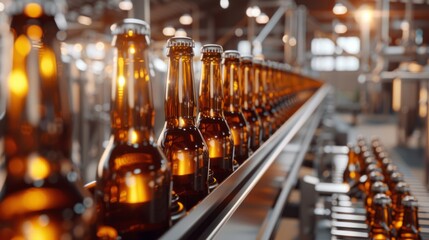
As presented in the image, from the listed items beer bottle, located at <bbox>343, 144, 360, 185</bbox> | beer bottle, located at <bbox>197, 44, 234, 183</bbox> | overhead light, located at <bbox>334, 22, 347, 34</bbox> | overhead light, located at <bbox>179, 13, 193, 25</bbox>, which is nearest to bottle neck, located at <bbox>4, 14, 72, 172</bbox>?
beer bottle, located at <bbox>197, 44, 234, 183</bbox>

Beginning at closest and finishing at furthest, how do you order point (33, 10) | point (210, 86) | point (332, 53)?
point (33, 10)
point (210, 86)
point (332, 53)

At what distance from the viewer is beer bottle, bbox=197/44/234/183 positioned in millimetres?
763

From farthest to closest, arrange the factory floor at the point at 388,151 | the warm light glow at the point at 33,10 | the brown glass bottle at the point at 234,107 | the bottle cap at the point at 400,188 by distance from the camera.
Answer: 1. the factory floor at the point at 388,151
2. the bottle cap at the point at 400,188
3. the brown glass bottle at the point at 234,107
4. the warm light glow at the point at 33,10

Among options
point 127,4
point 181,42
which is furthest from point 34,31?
point 127,4

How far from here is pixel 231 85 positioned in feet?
3.07

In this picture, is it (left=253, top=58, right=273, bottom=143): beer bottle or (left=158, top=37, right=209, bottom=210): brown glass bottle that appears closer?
(left=158, top=37, right=209, bottom=210): brown glass bottle

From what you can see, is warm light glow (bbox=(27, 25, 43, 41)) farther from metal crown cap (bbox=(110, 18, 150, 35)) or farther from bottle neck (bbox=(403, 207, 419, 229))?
bottle neck (bbox=(403, 207, 419, 229))

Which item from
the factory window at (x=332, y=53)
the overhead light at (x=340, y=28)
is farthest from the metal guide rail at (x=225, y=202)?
the overhead light at (x=340, y=28)

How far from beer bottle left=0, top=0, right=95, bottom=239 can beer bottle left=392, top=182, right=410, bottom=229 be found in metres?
1.22

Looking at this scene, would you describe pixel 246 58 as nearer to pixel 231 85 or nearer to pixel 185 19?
pixel 231 85

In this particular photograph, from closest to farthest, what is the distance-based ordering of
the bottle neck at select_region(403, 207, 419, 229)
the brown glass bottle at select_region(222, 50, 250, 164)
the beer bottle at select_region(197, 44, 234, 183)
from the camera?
the beer bottle at select_region(197, 44, 234, 183) → the brown glass bottle at select_region(222, 50, 250, 164) → the bottle neck at select_region(403, 207, 419, 229)

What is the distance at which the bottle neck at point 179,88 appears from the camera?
0.62 meters

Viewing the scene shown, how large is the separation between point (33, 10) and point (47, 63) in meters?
A: 0.04

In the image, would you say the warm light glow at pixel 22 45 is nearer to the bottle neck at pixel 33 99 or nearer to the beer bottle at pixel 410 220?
the bottle neck at pixel 33 99
